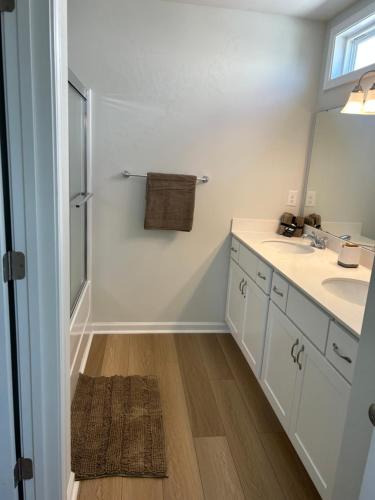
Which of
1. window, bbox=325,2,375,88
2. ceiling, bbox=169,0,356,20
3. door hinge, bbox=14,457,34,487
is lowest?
door hinge, bbox=14,457,34,487

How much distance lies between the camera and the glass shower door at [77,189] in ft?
6.96

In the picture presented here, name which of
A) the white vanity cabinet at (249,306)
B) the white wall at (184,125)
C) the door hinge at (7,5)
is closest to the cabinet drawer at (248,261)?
the white vanity cabinet at (249,306)

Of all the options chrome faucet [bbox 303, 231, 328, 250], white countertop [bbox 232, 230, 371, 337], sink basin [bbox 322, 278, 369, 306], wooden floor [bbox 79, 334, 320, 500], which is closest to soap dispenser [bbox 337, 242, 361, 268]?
white countertop [bbox 232, 230, 371, 337]

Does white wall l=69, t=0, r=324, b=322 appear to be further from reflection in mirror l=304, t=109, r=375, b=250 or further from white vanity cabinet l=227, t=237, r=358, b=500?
white vanity cabinet l=227, t=237, r=358, b=500

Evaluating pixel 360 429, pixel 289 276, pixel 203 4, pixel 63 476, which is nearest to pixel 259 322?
pixel 289 276

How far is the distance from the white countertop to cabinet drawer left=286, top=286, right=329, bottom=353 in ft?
0.15

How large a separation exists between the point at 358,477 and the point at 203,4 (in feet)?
8.99

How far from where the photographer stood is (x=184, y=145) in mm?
2732

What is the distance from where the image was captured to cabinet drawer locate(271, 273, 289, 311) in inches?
74.5

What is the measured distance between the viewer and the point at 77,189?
2314mm

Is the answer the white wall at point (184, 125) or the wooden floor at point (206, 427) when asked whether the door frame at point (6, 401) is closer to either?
the wooden floor at point (206, 427)

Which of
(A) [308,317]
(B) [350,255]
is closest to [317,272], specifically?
(B) [350,255]

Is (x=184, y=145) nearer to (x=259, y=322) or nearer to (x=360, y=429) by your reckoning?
(x=259, y=322)

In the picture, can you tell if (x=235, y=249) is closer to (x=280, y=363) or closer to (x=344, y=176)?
(x=344, y=176)
